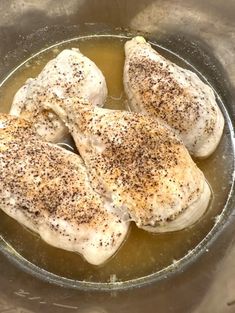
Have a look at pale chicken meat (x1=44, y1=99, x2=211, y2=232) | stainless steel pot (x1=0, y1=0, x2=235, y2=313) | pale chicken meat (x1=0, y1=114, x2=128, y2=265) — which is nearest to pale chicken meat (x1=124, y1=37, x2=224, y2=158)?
pale chicken meat (x1=44, y1=99, x2=211, y2=232)

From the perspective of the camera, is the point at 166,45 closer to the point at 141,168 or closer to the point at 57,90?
the point at 57,90

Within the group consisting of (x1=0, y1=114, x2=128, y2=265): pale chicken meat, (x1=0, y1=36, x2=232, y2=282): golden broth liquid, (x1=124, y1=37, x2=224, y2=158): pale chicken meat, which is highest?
(x1=124, y1=37, x2=224, y2=158): pale chicken meat

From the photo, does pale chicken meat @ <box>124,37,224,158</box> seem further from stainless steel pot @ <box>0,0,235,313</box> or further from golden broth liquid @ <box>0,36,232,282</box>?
stainless steel pot @ <box>0,0,235,313</box>

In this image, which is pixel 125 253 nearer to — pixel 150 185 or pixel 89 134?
pixel 150 185

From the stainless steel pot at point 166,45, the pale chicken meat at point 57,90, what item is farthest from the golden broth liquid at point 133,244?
the pale chicken meat at point 57,90

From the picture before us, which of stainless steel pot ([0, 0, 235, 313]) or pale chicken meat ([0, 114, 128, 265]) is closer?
pale chicken meat ([0, 114, 128, 265])

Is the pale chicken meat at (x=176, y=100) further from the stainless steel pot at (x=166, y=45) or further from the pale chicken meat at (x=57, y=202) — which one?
the pale chicken meat at (x=57, y=202)

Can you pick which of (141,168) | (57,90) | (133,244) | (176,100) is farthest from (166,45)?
(133,244)

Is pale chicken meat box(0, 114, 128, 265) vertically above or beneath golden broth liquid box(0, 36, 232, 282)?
above
